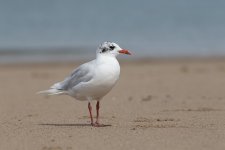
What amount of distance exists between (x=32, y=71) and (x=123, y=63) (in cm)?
283

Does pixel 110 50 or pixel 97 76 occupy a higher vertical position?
pixel 110 50

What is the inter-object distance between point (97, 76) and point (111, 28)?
20951 millimetres

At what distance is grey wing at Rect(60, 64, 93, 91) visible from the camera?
8.45 metres

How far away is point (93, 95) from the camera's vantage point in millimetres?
8555

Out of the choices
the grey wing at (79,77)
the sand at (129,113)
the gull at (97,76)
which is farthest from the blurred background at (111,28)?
the gull at (97,76)

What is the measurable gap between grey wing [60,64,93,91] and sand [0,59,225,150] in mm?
486

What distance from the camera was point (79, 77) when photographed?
863 cm

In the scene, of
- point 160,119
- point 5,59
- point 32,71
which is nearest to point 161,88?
point 160,119

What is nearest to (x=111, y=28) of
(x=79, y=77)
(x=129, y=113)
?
(x=129, y=113)

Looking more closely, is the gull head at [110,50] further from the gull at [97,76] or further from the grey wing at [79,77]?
the grey wing at [79,77]

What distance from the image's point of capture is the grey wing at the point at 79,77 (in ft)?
27.7

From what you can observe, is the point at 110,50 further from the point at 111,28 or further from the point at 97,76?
the point at 111,28

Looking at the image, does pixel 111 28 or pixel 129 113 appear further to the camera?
pixel 111 28

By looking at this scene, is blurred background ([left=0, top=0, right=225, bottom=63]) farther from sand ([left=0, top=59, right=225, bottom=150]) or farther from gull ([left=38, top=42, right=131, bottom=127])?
gull ([left=38, top=42, right=131, bottom=127])
